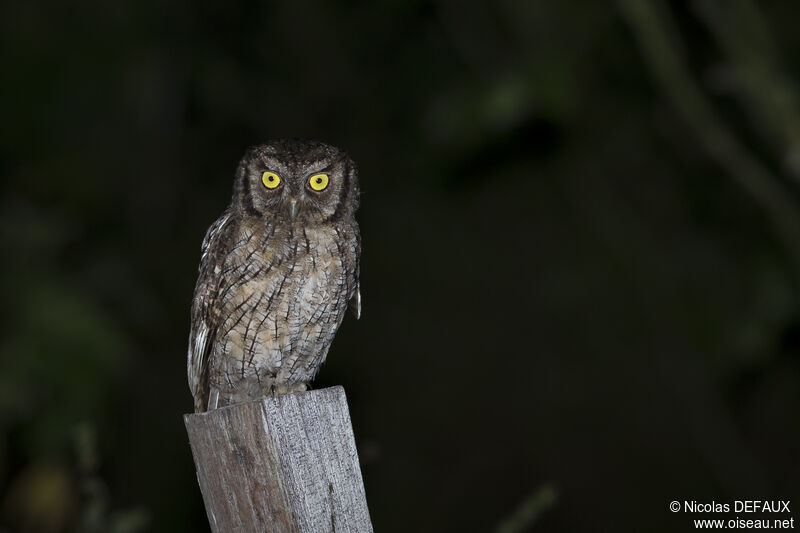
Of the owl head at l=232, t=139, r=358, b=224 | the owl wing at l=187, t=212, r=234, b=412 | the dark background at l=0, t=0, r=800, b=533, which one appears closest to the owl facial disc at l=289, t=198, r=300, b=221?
the owl head at l=232, t=139, r=358, b=224

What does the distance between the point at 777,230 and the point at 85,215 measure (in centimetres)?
342

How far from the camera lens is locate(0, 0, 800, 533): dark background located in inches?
141

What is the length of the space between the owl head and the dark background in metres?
0.67

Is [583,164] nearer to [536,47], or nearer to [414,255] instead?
[536,47]

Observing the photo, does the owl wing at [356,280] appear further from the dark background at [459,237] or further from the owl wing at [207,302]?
the dark background at [459,237]

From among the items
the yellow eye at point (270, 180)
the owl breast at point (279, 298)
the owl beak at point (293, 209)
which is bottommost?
the owl breast at point (279, 298)

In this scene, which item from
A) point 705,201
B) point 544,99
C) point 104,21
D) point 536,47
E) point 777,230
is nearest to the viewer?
point 544,99

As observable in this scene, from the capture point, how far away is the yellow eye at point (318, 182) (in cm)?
269

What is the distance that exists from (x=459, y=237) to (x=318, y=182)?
3.52 m

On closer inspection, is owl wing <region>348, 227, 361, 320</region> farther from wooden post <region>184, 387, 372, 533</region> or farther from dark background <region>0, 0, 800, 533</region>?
wooden post <region>184, 387, 372, 533</region>

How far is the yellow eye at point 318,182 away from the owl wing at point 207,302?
0.27 meters

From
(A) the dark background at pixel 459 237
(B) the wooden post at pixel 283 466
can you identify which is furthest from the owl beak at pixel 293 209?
(B) the wooden post at pixel 283 466

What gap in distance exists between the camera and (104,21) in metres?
5.10

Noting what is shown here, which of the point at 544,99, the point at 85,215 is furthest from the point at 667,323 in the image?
the point at 85,215
